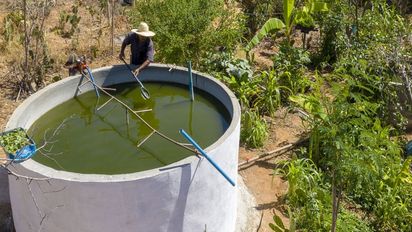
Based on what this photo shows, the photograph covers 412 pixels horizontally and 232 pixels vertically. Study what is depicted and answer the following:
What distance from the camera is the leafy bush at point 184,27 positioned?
26.2 feet

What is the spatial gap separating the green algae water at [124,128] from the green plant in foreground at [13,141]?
39 cm

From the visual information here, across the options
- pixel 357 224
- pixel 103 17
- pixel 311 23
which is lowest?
pixel 357 224

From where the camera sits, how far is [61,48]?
10.5 meters

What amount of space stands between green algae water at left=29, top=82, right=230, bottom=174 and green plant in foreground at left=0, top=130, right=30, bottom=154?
39 cm

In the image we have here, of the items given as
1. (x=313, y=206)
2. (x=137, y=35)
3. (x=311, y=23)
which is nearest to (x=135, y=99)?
(x=137, y=35)

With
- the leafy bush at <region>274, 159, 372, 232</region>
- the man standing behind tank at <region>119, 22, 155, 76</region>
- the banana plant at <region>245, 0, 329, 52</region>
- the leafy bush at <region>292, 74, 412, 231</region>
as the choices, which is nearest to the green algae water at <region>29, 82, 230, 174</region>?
the man standing behind tank at <region>119, 22, 155, 76</region>

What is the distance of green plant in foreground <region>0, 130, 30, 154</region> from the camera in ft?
14.4

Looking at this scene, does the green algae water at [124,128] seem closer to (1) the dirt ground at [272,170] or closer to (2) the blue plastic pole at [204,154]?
(2) the blue plastic pole at [204,154]

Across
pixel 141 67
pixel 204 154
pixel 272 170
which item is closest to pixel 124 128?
pixel 141 67

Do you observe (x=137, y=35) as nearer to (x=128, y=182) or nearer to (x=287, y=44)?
(x=128, y=182)

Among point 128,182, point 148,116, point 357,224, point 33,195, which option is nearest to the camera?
point 128,182

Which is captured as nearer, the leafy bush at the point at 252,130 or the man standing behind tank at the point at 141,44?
the man standing behind tank at the point at 141,44

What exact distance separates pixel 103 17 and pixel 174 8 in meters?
4.72

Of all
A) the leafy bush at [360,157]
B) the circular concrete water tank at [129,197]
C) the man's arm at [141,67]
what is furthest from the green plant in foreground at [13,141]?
the leafy bush at [360,157]
